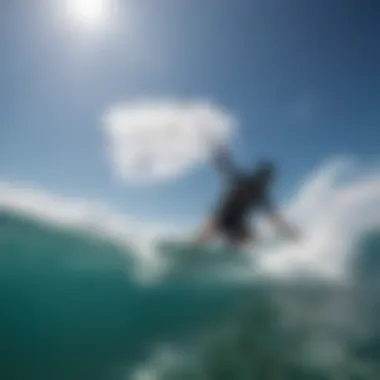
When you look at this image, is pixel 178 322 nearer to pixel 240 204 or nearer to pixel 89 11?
pixel 240 204

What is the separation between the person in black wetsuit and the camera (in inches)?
125

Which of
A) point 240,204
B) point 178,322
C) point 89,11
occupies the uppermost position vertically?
point 89,11

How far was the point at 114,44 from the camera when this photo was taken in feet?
10.2

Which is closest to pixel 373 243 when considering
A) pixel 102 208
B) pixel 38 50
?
pixel 102 208

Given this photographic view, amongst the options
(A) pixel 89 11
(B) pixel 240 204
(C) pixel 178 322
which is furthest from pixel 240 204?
(A) pixel 89 11

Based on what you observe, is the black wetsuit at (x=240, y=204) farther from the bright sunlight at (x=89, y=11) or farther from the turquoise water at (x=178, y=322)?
the bright sunlight at (x=89, y=11)

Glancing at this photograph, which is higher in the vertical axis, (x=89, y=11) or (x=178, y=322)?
(x=89, y=11)

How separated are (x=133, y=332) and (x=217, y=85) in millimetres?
1559

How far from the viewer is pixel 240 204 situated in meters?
3.23

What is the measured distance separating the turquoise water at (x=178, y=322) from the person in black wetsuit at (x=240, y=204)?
0.77 ft

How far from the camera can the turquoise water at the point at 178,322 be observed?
10.0ft

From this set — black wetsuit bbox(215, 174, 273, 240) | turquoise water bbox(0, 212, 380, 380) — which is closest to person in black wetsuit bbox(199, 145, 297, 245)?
black wetsuit bbox(215, 174, 273, 240)

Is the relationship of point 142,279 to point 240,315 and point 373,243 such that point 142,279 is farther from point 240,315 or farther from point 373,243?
point 373,243

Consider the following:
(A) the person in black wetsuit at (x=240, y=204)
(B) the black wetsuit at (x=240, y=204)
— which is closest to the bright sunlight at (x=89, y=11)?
(A) the person in black wetsuit at (x=240, y=204)
